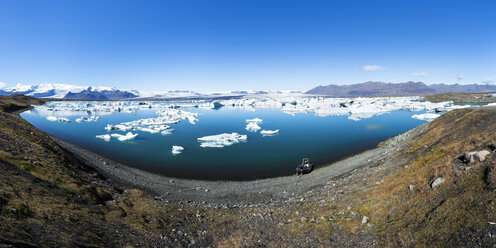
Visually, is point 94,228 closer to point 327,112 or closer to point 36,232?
point 36,232

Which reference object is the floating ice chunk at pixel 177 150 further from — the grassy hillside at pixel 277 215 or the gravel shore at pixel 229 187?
the grassy hillside at pixel 277 215

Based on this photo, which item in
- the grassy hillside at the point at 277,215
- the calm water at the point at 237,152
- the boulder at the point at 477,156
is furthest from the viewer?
the calm water at the point at 237,152

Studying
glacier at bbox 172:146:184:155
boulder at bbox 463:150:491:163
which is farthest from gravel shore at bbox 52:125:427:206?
boulder at bbox 463:150:491:163

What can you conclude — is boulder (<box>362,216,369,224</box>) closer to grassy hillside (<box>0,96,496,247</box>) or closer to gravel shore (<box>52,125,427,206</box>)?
grassy hillside (<box>0,96,496,247</box>)

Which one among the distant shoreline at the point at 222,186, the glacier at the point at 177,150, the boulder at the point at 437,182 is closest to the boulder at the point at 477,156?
the boulder at the point at 437,182

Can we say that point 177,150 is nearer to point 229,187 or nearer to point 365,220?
point 229,187

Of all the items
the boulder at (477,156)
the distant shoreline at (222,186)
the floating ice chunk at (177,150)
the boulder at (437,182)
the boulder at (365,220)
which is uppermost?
the boulder at (477,156)

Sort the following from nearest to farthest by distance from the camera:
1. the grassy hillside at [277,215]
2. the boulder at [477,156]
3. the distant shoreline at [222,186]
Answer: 1. the grassy hillside at [277,215]
2. the boulder at [477,156]
3. the distant shoreline at [222,186]

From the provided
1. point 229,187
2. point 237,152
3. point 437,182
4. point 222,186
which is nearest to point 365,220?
point 437,182

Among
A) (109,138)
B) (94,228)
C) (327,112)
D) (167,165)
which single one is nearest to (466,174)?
(94,228)

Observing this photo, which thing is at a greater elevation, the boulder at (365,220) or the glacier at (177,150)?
the boulder at (365,220)

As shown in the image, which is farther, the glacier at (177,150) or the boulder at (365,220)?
the glacier at (177,150)
